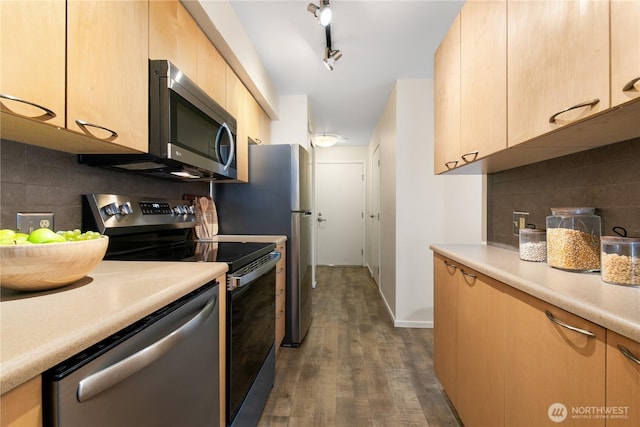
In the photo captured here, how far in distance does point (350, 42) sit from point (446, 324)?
82.8 inches

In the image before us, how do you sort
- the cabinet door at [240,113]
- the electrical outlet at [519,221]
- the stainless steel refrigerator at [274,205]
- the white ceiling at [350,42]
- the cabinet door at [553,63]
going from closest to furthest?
the cabinet door at [553,63] → the electrical outlet at [519,221] → the white ceiling at [350,42] → the cabinet door at [240,113] → the stainless steel refrigerator at [274,205]

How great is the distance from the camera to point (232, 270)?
46.7 inches

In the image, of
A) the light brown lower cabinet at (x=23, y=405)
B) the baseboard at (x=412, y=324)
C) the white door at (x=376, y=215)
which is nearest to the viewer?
the light brown lower cabinet at (x=23, y=405)

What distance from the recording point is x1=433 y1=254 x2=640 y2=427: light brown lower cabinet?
0.62 meters

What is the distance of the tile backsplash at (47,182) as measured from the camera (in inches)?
37.6

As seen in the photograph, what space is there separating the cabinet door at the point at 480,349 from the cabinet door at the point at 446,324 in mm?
60

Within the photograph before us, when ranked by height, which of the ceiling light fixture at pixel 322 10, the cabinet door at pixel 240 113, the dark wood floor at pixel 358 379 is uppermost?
the ceiling light fixture at pixel 322 10

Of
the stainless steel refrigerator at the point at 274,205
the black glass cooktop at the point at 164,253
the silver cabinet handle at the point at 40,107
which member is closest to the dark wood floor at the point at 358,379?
the stainless steel refrigerator at the point at 274,205

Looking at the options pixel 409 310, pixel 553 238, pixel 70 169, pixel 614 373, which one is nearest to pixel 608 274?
pixel 553 238

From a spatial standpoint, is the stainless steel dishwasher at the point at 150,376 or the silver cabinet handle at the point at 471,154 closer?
the stainless steel dishwasher at the point at 150,376

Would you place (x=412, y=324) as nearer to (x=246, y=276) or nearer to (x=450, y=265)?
(x=450, y=265)

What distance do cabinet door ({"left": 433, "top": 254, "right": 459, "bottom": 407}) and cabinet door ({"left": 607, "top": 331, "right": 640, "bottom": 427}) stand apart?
815 mm

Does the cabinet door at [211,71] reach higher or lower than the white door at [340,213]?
higher

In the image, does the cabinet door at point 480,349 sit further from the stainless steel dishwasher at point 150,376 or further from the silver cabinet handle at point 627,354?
the stainless steel dishwasher at point 150,376
